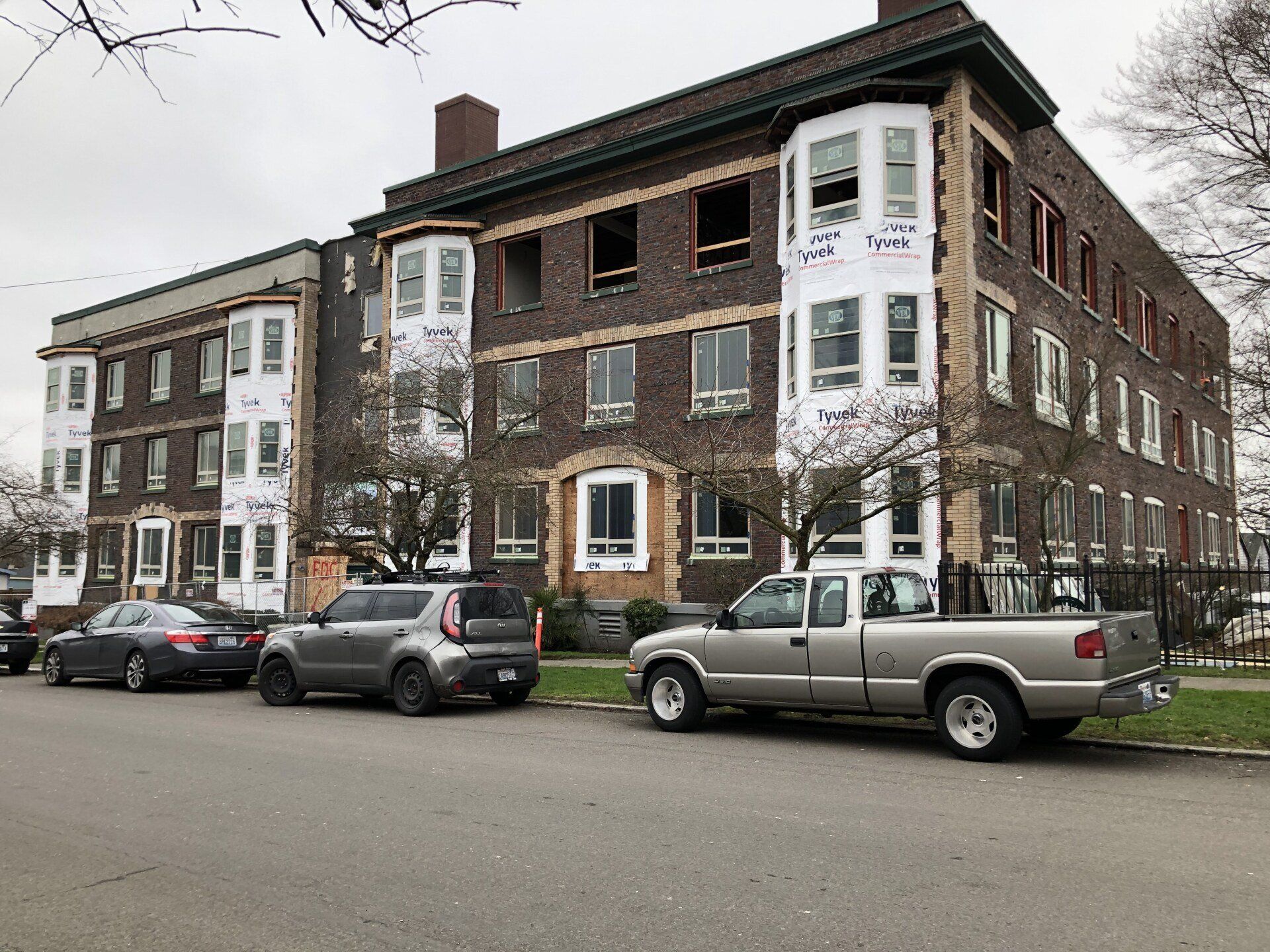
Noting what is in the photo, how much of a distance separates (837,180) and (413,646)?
11583 mm

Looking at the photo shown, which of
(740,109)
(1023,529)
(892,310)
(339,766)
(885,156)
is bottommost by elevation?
(339,766)

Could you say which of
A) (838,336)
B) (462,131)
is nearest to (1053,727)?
(838,336)

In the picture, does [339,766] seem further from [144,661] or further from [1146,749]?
[144,661]

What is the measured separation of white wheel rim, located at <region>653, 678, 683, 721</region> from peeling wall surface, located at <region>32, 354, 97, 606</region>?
30290 mm

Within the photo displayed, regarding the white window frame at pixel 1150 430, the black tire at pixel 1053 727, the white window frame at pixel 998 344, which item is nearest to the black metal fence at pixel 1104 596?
the white window frame at pixel 998 344

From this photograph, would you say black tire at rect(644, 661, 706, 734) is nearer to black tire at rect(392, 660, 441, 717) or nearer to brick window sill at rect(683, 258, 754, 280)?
black tire at rect(392, 660, 441, 717)

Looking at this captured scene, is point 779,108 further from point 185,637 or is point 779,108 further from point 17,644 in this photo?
point 17,644

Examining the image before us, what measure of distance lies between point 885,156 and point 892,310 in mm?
2778

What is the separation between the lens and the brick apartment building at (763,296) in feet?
60.3

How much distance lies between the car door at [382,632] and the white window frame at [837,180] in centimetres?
1054

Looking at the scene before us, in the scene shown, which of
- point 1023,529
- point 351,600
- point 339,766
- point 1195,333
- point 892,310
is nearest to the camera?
point 339,766

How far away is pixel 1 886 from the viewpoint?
5.51 meters

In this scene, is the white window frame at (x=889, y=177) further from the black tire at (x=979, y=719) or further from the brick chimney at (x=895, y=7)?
the black tire at (x=979, y=719)

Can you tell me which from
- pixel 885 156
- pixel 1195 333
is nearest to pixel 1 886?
pixel 885 156
